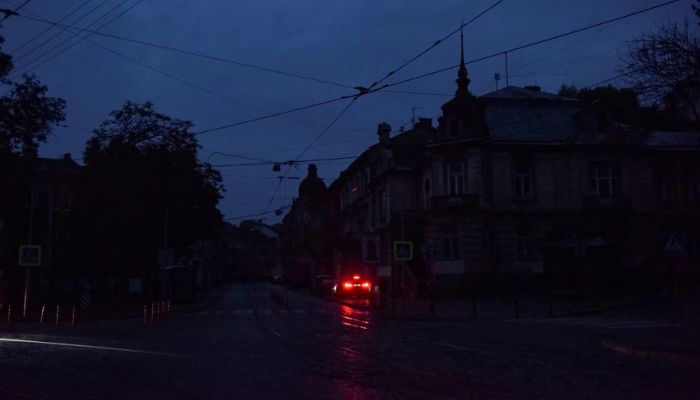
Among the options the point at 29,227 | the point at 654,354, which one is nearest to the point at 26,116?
the point at 29,227

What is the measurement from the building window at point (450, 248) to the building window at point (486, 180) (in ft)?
10.4

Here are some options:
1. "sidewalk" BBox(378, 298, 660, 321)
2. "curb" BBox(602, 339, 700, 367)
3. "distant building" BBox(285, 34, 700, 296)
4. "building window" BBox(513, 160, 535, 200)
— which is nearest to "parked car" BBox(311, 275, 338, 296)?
"distant building" BBox(285, 34, 700, 296)

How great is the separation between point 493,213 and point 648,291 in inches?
392

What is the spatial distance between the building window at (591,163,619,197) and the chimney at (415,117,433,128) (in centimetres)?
1722

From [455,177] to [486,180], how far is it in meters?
1.90

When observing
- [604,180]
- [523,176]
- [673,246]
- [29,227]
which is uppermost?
[523,176]

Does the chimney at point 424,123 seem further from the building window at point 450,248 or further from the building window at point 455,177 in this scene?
the building window at point 450,248

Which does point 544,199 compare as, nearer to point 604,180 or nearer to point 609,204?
point 609,204

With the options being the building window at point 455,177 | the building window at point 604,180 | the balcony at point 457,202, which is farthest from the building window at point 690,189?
the building window at point 455,177

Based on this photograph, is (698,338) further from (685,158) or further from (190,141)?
(190,141)

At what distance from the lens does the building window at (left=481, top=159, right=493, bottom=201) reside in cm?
4369

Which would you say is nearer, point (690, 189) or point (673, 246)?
point (673, 246)

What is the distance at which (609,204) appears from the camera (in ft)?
143

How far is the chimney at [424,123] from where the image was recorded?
58969 mm
